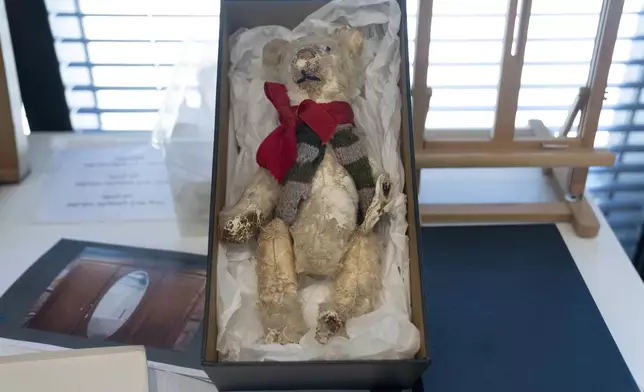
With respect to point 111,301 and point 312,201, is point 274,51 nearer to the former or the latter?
point 312,201

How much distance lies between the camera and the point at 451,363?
0.68 metres

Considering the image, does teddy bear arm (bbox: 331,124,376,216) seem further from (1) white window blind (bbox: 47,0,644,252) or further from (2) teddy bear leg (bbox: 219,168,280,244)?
(1) white window blind (bbox: 47,0,644,252)

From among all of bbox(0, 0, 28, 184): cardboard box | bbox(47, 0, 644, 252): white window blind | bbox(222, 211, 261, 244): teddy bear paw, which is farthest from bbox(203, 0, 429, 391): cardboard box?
bbox(0, 0, 28, 184): cardboard box

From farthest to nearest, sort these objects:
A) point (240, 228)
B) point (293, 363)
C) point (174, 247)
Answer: point (174, 247), point (240, 228), point (293, 363)

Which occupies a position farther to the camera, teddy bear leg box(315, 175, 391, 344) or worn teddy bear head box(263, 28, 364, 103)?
worn teddy bear head box(263, 28, 364, 103)

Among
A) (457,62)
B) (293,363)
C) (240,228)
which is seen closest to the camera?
(293,363)

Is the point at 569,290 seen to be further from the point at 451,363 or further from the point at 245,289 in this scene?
the point at 245,289

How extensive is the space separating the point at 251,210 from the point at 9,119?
422 mm

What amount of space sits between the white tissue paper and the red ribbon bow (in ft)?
0.19

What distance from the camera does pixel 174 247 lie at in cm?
82

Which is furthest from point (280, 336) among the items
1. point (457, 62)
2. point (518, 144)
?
point (457, 62)

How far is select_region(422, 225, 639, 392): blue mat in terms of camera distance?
66 cm

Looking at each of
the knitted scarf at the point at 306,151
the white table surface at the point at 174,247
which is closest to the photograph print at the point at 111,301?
the white table surface at the point at 174,247

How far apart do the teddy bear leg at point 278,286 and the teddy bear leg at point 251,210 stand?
16 mm
